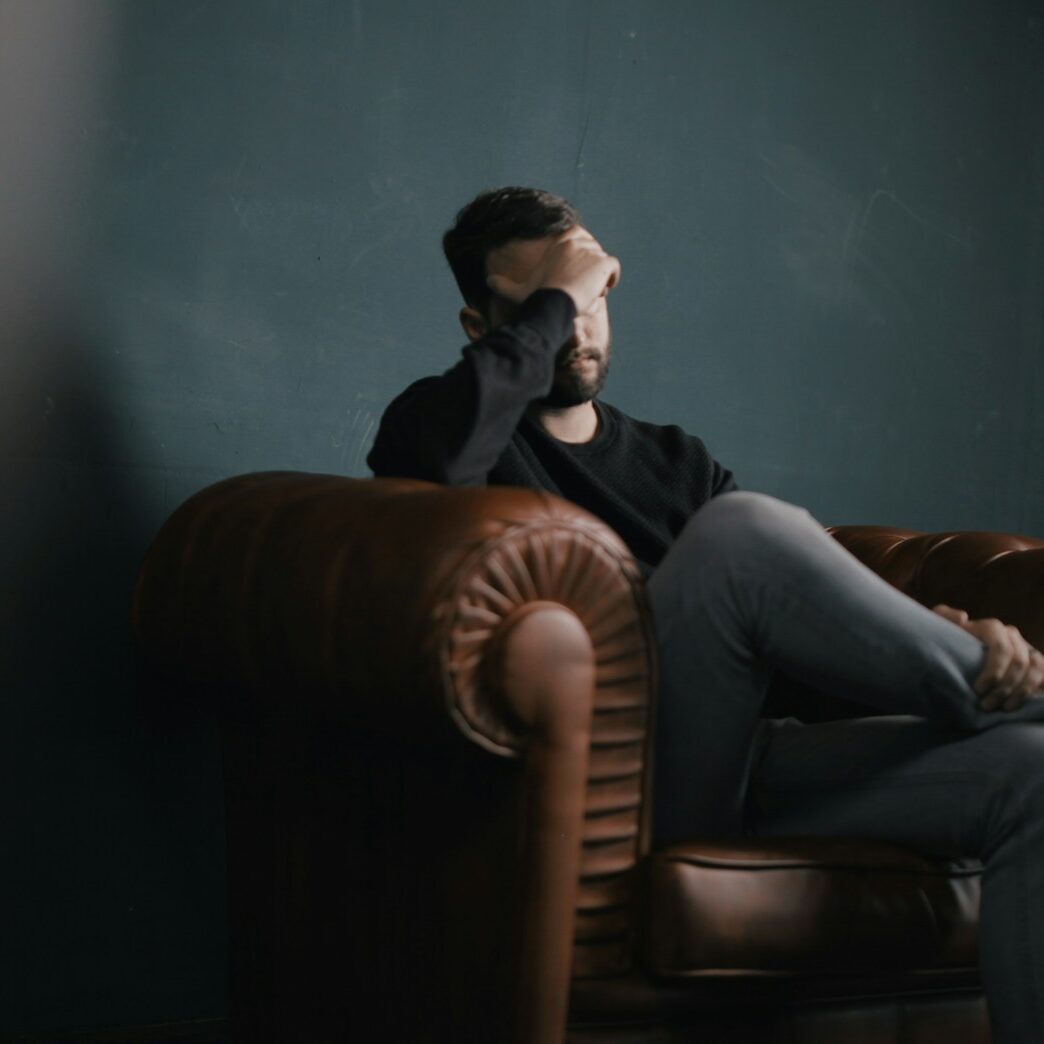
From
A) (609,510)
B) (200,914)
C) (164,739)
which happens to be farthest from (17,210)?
(200,914)

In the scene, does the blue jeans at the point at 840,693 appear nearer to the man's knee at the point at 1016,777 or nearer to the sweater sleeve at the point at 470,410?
the man's knee at the point at 1016,777

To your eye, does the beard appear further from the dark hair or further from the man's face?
the dark hair

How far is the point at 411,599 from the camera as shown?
3.32 feet

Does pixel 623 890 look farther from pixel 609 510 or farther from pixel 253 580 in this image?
pixel 609 510

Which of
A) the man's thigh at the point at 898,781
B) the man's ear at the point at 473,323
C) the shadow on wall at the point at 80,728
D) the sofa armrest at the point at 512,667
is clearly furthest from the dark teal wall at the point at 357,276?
the man's thigh at the point at 898,781

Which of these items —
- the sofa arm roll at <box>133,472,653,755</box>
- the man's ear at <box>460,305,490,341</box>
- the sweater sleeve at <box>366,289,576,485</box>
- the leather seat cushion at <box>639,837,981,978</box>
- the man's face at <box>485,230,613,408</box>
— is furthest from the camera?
the man's ear at <box>460,305,490,341</box>

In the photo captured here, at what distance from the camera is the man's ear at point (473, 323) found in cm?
173

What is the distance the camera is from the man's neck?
5.53ft

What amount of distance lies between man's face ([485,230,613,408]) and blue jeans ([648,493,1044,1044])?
→ 0.48 m

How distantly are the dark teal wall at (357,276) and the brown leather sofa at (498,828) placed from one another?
384 mm

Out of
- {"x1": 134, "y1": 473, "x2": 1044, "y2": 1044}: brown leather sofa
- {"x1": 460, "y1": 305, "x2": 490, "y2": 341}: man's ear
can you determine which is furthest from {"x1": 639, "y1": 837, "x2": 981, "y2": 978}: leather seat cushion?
{"x1": 460, "y1": 305, "x2": 490, "y2": 341}: man's ear

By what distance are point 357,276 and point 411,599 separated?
0.95m

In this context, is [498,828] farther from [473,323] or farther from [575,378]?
[473,323]

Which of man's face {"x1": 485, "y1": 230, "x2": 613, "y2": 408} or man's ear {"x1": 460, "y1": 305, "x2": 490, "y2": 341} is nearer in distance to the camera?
man's face {"x1": 485, "y1": 230, "x2": 613, "y2": 408}
